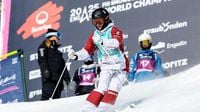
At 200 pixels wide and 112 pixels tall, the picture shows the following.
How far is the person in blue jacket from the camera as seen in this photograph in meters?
9.27

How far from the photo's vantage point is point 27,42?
14172 mm

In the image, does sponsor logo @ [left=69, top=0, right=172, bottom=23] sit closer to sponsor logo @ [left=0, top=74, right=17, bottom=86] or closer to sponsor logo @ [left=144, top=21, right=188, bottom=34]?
sponsor logo @ [left=144, top=21, right=188, bottom=34]

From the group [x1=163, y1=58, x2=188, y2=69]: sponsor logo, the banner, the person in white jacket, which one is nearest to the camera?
the person in white jacket

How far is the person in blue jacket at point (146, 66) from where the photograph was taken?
30.4 ft

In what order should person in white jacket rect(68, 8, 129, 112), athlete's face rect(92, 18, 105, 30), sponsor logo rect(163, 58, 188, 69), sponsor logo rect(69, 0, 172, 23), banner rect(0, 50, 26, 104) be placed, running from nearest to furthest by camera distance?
1. person in white jacket rect(68, 8, 129, 112)
2. athlete's face rect(92, 18, 105, 30)
3. sponsor logo rect(163, 58, 188, 69)
4. banner rect(0, 50, 26, 104)
5. sponsor logo rect(69, 0, 172, 23)

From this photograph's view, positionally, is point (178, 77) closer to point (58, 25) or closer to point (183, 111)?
point (183, 111)

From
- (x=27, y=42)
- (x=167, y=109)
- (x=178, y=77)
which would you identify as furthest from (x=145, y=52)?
(x=27, y=42)

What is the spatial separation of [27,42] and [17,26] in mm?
521

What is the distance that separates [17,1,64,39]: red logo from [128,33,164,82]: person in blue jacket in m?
4.42

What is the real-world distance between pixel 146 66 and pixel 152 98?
1.88 m

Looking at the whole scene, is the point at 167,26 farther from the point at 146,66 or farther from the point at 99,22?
the point at 99,22

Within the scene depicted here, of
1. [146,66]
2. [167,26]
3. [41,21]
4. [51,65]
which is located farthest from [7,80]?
[146,66]

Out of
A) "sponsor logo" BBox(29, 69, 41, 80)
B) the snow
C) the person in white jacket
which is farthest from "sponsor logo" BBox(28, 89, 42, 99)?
the person in white jacket

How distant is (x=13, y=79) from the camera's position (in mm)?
11695
